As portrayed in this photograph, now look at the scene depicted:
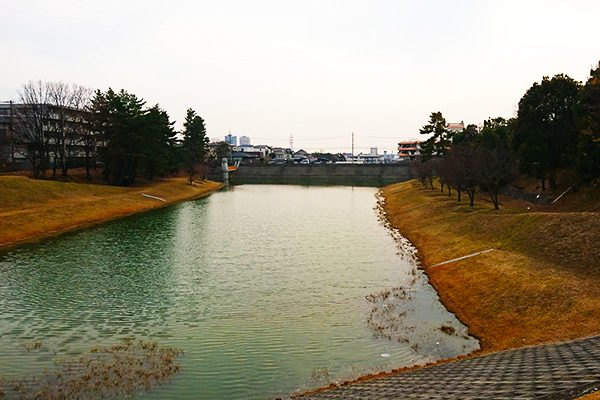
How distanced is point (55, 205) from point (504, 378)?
5560 centimetres

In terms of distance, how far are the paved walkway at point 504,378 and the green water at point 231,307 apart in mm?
2565

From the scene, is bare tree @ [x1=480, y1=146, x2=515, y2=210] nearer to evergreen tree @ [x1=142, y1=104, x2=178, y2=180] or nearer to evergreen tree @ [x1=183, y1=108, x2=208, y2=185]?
evergreen tree @ [x1=142, y1=104, x2=178, y2=180]

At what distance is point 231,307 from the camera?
76.9 ft

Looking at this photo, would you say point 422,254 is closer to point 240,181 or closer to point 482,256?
point 482,256

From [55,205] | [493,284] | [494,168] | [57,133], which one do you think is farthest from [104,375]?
[57,133]

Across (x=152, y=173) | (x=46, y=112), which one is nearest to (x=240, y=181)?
(x=152, y=173)

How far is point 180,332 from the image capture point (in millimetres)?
19984

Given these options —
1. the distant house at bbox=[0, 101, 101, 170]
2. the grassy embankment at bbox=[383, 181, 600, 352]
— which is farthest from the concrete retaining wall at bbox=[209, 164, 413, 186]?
the grassy embankment at bbox=[383, 181, 600, 352]

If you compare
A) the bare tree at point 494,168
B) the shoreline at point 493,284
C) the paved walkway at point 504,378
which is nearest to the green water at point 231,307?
the shoreline at point 493,284

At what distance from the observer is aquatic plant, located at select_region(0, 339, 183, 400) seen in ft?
46.9

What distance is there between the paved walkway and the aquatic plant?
18.7 feet

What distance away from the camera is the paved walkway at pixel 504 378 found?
9875mm

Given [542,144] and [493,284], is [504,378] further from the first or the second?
[542,144]

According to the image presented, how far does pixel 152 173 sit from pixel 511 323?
3158 inches
